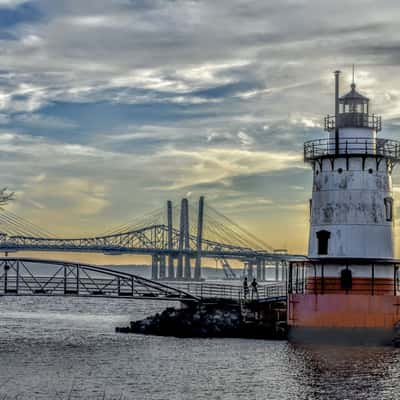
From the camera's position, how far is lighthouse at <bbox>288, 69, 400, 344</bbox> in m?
46.0

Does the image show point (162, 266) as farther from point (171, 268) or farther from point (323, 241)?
point (323, 241)

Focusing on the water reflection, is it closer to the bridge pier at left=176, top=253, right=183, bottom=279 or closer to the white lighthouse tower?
the white lighthouse tower

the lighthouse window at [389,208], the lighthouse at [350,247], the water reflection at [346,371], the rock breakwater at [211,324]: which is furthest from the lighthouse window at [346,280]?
the rock breakwater at [211,324]

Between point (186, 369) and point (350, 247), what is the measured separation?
42.8 feet

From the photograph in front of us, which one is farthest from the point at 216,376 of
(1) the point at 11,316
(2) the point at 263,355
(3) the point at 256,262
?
(3) the point at 256,262

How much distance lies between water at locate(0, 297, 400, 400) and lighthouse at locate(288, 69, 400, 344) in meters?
2.33

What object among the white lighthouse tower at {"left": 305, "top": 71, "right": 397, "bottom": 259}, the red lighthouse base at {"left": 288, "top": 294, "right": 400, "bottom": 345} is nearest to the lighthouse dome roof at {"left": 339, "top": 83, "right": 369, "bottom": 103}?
the white lighthouse tower at {"left": 305, "top": 71, "right": 397, "bottom": 259}

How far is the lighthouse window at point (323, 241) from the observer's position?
47.3 meters

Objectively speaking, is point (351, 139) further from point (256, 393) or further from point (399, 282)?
point (256, 393)

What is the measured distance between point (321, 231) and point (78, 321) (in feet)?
83.8

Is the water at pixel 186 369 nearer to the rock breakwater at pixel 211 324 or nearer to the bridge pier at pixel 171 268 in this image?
the rock breakwater at pixel 211 324

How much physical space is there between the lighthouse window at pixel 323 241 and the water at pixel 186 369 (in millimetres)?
5117

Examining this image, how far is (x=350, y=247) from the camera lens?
46.8 meters

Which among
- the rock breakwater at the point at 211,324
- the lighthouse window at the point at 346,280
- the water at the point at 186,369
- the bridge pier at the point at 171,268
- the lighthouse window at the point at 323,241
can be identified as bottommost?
the water at the point at 186,369
